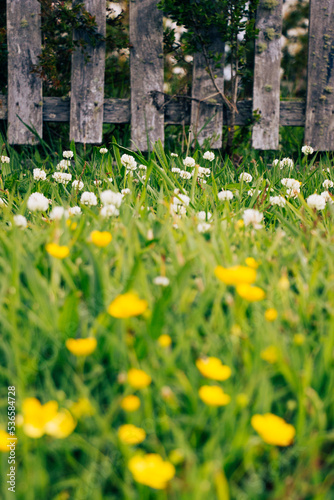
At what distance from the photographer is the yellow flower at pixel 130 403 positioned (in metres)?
0.72

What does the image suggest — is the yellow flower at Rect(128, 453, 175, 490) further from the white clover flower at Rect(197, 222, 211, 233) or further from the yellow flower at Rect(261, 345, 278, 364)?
the white clover flower at Rect(197, 222, 211, 233)

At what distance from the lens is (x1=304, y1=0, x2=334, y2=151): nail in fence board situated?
323 centimetres

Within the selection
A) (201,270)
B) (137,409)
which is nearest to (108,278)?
(201,270)

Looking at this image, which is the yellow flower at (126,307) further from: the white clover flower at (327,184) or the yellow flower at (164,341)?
the white clover flower at (327,184)

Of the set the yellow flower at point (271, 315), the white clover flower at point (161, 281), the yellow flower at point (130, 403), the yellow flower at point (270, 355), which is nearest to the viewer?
the yellow flower at point (130, 403)

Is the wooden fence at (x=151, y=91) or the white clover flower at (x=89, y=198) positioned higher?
the wooden fence at (x=151, y=91)

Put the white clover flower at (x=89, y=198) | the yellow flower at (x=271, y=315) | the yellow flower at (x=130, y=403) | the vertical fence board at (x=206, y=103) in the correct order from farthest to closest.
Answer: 1. the vertical fence board at (x=206, y=103)
2. the white clover flower at (x=89, y=198)
3. the yellow flower at (x=271, y=315)
4. the yellow flower at (x=130, y=403)

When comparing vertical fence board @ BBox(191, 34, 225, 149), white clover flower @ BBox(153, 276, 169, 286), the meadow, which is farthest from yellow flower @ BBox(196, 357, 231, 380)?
vertical fence board @ BBox(191, 34, 225, 149)

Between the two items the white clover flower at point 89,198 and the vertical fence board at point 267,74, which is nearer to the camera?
the white clover flower at point 89,198

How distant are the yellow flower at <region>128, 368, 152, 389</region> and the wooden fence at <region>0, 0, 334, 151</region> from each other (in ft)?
8.40

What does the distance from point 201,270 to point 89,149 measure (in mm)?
2382

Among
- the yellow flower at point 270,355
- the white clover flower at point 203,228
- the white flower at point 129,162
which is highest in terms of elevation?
the white flower at point 129,162

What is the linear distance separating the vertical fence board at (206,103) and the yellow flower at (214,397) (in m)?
2.70

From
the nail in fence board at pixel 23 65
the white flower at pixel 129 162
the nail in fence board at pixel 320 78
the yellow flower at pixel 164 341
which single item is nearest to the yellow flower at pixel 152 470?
the yellow flower at pixel 164 341
